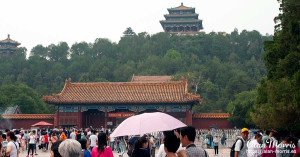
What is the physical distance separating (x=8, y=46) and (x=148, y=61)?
24.4 meters

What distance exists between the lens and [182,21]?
87000 mm

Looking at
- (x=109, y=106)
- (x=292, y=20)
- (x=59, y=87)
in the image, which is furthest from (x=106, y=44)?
(x=292, y=20)

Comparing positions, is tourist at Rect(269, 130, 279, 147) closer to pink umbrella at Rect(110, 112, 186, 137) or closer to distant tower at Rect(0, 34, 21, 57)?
pink umbrella at Rect(110, 112, 186, 137)

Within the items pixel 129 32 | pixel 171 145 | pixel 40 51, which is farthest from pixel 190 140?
pixel 129 32

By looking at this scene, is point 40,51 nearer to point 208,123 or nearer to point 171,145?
point 208,123

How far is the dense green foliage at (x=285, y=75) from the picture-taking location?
1571 centimetres

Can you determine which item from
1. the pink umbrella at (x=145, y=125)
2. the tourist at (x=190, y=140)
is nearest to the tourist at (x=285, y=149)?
the pink umbrella at (x=145, y=125)

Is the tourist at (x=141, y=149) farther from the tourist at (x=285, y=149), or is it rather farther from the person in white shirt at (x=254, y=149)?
the tourist at (x=285, y=149)

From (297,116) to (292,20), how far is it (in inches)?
130

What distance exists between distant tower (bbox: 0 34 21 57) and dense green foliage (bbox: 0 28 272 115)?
1598mm

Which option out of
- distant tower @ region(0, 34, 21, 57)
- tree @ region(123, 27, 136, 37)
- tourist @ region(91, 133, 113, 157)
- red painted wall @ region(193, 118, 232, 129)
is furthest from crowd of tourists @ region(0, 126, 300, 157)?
tree @ region(123, 27, 136, 37)

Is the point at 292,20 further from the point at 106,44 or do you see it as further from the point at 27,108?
the point at 106,44

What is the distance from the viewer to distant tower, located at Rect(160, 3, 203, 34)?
8619 centimetres

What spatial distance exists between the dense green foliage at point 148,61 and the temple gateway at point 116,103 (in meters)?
23.5
